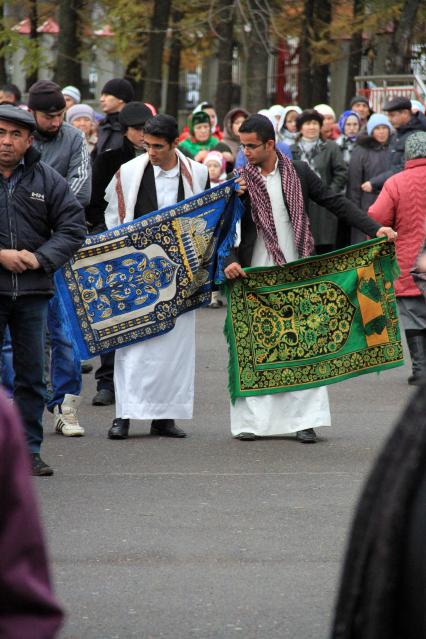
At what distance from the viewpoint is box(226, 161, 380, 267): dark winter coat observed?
30.1 feet

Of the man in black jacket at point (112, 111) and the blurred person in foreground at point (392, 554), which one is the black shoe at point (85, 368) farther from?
the blurred person in foreground at point (392, 554)

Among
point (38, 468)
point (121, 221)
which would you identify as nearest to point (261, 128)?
point (121, 221)

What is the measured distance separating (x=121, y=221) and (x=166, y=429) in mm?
1270

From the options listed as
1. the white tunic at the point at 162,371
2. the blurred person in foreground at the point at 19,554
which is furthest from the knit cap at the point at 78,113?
the blurred person in foreground at the point at 19,554

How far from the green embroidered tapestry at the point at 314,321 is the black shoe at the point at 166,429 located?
46 centimetres

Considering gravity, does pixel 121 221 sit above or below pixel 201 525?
above

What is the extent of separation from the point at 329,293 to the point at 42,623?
7.01 metres

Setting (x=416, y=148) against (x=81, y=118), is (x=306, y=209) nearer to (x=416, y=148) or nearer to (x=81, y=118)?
(x=416, y=148)

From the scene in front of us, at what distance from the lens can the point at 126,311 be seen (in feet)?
30.6

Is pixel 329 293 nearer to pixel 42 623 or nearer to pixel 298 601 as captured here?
pixel 298 601

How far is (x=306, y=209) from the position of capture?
9328mm

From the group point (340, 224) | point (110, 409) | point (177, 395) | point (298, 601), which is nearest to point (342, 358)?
point (177, 395)

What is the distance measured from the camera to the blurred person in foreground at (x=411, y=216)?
38.7 feet

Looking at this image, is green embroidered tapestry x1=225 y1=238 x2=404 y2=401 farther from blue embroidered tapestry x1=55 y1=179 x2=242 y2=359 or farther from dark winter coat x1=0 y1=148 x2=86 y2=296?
dark winter coat x1=0 y1=148 x2=86 y2=296
